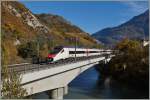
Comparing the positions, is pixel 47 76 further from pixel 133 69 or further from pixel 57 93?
pixel 133 69

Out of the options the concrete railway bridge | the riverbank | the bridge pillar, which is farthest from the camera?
the riverbank

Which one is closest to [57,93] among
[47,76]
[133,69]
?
[47,76]

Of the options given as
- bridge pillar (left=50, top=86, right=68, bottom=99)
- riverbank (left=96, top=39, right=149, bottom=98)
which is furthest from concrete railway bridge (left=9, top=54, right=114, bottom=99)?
riverbank (left=96, top=39, right=149, bottom=98)

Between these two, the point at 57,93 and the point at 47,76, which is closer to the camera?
the point at 47,76

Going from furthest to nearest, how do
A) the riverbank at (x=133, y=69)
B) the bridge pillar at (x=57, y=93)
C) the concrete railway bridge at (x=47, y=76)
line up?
the riverbank at (x=133, y=69) → the bridge pillar at (x=57, y=93) → the concrete railway bridge at (x=47, y=76)

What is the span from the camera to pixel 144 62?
60.2m

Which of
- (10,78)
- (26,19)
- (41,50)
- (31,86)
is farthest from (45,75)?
(26,19)

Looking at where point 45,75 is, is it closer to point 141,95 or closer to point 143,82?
point 141,95

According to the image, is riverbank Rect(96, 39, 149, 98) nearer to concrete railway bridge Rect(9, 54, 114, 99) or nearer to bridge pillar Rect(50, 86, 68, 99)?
concrete railway bridge Rect(9, 54, 114, 99)

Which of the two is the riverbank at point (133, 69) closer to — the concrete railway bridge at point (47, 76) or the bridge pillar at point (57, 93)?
the concrete railway bridge at point (47, 76)

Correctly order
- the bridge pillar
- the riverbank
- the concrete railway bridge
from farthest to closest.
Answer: the riverbank
the bridge pillar
the concrete railway bridge

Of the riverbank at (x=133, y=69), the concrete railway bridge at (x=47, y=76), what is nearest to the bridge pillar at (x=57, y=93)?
the concrete railway bridge at (x=47, y=76)

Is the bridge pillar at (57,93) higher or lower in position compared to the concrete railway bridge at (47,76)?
lower

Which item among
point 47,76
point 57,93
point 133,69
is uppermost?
point 47,76
